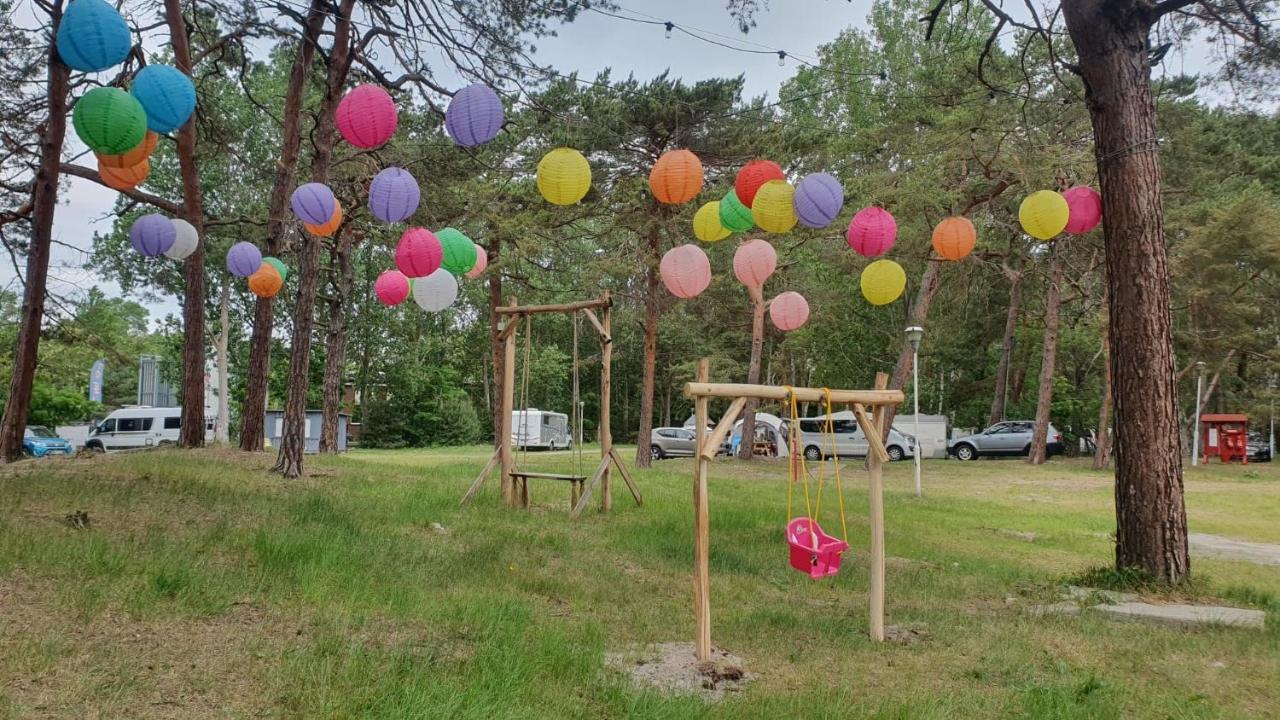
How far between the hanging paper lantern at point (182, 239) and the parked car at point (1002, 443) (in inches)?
1025

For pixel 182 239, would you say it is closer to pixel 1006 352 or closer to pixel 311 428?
pixel 311 428

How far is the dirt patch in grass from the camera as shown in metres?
4.14

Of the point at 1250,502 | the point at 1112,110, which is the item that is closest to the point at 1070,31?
the point at 1112,110

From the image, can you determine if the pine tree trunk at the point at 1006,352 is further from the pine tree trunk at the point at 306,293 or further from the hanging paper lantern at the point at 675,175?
the pine tree trunk at the point at 306,293

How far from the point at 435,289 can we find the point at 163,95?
5.13 metres

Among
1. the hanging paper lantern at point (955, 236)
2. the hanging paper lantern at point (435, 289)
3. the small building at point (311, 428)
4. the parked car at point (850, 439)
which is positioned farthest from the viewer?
the small building at point (311, 428)

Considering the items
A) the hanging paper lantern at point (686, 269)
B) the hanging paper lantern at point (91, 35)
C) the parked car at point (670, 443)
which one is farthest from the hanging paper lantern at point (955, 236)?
the parked car at point (670, 443)

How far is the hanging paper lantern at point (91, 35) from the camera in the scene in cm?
639

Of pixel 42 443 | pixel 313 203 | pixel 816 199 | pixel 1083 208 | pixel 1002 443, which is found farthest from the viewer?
pixel 1002 443

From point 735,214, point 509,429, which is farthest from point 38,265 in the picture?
point 735,214

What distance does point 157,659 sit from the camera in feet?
11.9

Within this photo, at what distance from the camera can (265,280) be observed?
39.2ft

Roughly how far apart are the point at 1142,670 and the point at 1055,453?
27.6m

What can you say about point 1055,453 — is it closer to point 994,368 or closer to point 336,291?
point 994,368
